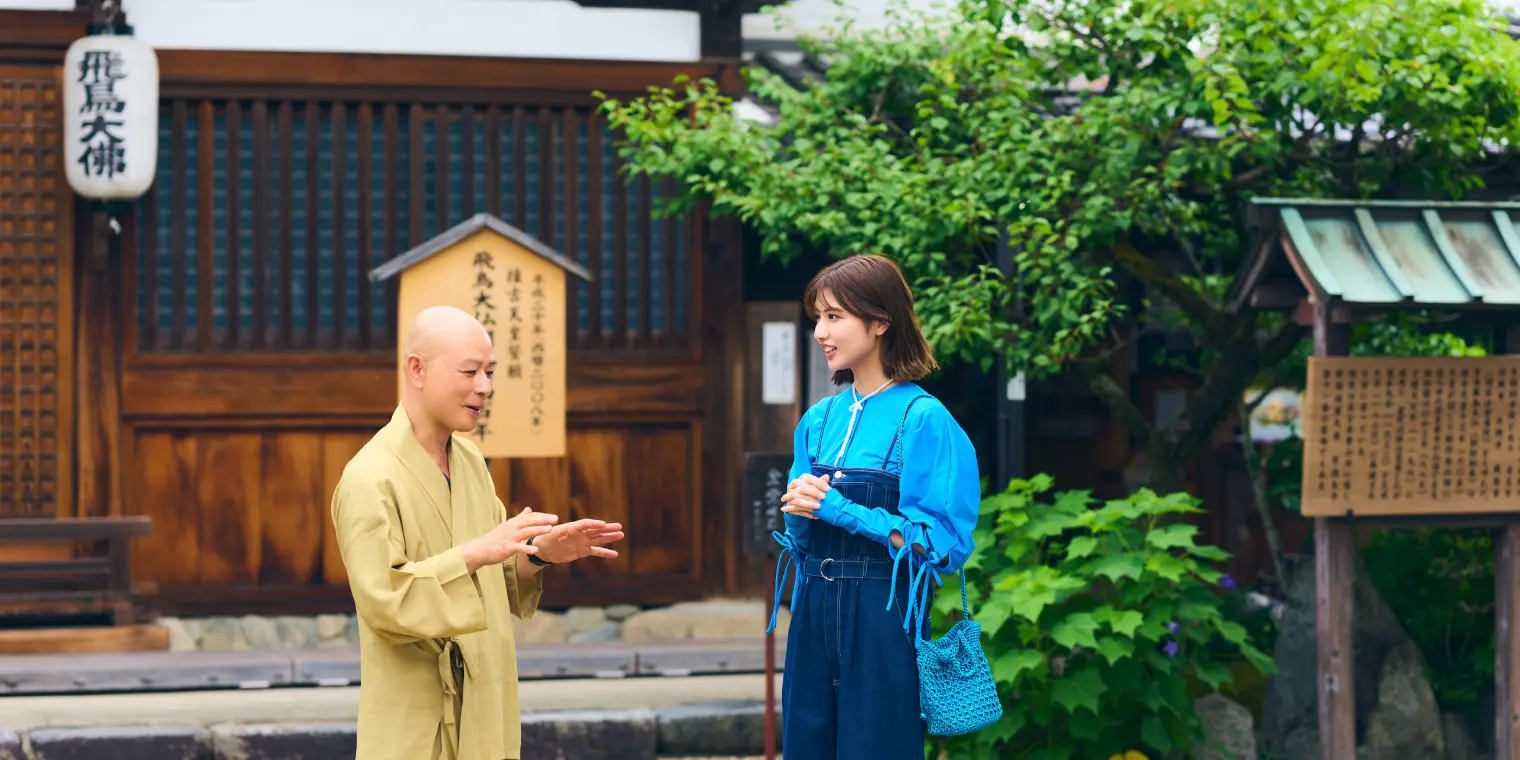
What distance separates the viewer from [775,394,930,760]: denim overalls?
17.0 feet

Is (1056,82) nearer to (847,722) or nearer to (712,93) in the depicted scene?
(712,93)

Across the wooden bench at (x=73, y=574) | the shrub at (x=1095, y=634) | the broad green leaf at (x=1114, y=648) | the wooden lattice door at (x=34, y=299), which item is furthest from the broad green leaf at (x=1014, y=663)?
the wooden lattice door at (x=34, y=299)

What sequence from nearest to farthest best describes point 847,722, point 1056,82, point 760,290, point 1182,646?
point 847,722 → point 1182,646 → point 1056,82 → point 760,290

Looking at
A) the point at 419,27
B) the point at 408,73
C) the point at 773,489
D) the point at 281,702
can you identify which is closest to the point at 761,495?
the point at 773,489

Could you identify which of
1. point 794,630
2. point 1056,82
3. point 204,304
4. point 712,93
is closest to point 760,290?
point 712,93

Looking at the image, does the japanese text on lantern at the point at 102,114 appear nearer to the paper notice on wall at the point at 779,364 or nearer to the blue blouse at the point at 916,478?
the paper notice on wall at the point at 779,364

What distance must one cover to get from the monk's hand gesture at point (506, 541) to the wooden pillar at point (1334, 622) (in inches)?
199

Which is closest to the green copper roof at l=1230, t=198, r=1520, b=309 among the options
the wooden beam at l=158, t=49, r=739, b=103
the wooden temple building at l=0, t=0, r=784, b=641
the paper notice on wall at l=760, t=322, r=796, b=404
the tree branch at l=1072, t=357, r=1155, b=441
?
the tree branch at l=1072, t=357, r=1155, b=441

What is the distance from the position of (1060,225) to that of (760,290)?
2.90m

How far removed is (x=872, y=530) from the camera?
5.10 meters

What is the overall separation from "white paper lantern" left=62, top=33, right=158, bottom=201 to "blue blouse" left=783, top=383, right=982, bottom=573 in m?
6.62

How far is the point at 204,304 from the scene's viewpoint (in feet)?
36.1

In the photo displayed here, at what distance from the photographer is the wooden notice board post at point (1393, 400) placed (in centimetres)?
834

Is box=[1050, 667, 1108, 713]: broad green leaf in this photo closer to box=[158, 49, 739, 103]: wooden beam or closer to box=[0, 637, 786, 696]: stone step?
box=[0, 637, 786, 696]: stone step
